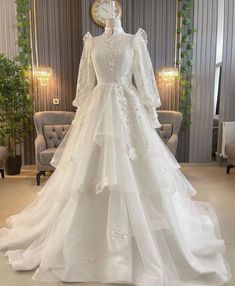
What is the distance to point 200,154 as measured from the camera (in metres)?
4.94

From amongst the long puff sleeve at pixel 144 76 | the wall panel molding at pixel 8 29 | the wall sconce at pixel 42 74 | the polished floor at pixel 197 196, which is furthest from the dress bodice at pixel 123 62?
the wall panel molding at pixel 8 29

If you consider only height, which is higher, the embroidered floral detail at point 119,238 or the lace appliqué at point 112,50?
the lace appliqué at point 112,50

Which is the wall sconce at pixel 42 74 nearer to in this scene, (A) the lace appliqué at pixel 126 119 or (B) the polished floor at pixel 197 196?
(B) the polished floor at pixel 197 196

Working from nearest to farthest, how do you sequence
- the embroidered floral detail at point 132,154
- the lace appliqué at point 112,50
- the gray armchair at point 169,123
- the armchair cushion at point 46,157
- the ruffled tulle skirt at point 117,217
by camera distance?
1. the ruffled tulle skirt at point 117,217
2. the embroidered floral detail at point 132,154
3. the lace appliqué at point 112,50
4. the armchair cushion at point 46,157
5. the gray armchair at point 169,123

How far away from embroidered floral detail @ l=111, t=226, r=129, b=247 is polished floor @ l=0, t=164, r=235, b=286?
28cm

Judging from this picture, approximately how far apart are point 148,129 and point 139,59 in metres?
0.52

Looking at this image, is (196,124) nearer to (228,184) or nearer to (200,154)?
(200,154)

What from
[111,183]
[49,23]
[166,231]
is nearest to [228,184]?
[166,231]

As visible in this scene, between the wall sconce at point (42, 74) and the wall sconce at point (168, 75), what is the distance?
1.81 m

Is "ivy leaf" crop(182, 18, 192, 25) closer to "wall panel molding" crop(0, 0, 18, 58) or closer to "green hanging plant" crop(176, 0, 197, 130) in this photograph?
"green hanging plant" crop(176, 0, 197, 130)

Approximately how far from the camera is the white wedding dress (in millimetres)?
1727

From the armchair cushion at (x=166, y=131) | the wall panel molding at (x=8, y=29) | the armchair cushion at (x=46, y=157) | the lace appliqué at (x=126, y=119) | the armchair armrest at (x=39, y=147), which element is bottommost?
the armchair cushion at (x=46, y=157)

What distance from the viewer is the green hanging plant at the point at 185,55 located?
4512 mm

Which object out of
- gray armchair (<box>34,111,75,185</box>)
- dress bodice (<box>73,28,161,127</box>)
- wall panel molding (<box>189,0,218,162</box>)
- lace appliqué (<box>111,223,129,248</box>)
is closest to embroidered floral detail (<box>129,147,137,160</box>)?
dress bodice (<box>73,28,161,127</box>)
